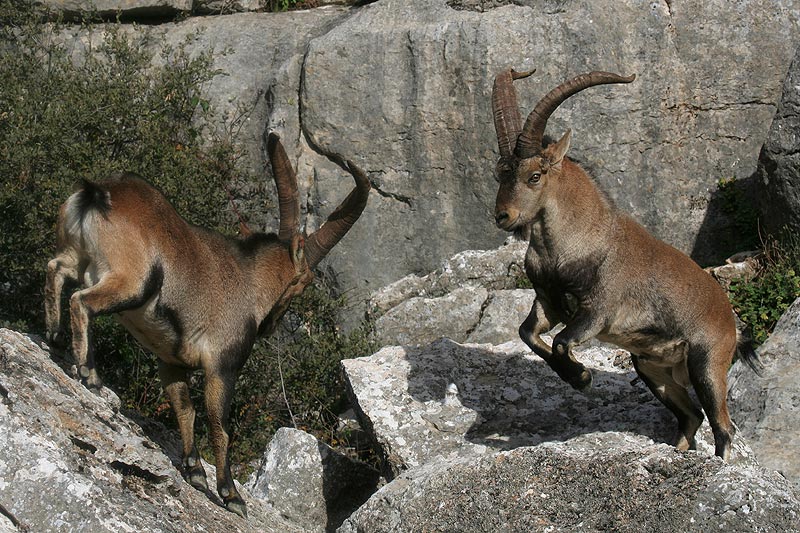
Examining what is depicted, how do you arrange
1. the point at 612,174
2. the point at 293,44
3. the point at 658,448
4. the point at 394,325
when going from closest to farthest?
the point at 658,448 → the point at 394,325 → the point at 612,174 → the point at 293,44

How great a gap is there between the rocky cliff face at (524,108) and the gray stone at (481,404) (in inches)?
147

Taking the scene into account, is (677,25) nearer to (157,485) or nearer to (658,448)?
(658,448)

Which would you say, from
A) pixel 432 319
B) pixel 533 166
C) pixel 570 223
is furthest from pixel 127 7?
pixel 570 223

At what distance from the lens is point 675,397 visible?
7500 millimetres

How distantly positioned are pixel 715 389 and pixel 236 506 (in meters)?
3.28

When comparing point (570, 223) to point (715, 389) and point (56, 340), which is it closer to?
point (715, 389)

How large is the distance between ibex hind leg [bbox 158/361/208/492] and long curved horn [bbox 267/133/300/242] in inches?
49.9

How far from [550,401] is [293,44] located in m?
6.66

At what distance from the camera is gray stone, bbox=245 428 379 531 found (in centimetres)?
756

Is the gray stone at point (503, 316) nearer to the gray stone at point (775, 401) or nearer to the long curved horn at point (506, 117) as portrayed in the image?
the gray stone at point (775, 401)

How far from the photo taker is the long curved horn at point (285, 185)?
7.47 metres

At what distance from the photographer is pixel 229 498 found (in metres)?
6.62

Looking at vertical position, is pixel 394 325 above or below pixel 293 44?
below

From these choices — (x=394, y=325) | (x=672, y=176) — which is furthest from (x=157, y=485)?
(x=672, y=176)
